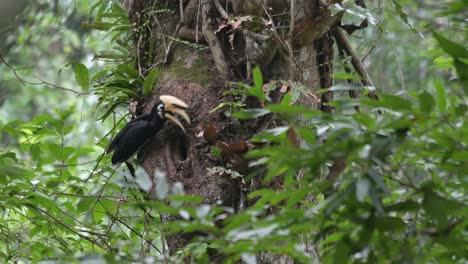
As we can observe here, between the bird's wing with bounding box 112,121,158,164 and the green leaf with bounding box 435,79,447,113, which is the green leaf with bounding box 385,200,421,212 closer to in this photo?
the green leaf with bounding box 435,79,447,113

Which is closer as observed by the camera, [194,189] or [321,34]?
[194,189]

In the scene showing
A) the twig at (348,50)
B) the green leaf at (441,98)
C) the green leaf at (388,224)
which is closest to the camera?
the green leaf at (388,224)

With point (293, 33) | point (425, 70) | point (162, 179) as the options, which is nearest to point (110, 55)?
point (293, 33)

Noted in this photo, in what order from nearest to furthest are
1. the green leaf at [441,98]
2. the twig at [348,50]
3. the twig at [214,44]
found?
the green leaf at [441,98] < the twig at [214,44] < the twig at [348,50]

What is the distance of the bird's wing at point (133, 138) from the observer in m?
2.69

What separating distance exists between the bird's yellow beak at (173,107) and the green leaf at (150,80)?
0.17 meters

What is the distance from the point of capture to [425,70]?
18.6ft

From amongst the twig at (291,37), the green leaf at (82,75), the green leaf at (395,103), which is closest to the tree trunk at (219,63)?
the twig at (291,37)

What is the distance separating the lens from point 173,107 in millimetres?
2596

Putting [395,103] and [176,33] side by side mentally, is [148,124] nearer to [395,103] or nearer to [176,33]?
[176,33]

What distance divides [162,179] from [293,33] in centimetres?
142

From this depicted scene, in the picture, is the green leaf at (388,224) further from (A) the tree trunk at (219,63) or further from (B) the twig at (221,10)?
(B) the twig at (221,10)

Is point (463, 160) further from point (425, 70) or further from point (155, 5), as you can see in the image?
point (425, 70)

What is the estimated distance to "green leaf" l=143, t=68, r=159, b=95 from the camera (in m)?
2.79
